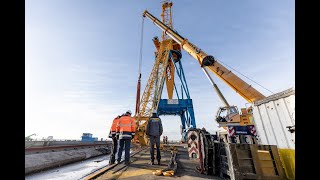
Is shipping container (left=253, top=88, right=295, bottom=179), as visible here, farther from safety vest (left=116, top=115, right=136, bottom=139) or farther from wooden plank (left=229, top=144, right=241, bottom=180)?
safety vest (left=116, top=115, right=136, bottom=139)

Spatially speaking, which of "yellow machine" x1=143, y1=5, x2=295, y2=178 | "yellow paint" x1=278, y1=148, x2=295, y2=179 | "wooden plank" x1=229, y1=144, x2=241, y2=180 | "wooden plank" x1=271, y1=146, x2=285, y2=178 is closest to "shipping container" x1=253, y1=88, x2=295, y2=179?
"yellow paint" x1=278, y1=148, x2=295, y2=179

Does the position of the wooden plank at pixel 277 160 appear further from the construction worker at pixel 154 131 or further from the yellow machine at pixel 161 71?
the yellow machine at pixel 161 71

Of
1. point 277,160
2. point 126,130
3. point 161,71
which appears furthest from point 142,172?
point 161,71

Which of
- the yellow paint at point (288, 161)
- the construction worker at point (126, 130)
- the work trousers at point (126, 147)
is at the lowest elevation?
the yellow paint at point (288, 161)

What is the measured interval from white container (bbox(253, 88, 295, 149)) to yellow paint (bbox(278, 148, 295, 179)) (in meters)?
0.10

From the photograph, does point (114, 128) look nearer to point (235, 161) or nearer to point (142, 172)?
point (142, 172)

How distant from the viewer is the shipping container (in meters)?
3.64

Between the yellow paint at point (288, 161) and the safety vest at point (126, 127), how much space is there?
404 cm

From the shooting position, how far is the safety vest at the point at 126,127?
18.8 ft

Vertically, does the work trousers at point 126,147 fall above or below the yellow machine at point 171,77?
below

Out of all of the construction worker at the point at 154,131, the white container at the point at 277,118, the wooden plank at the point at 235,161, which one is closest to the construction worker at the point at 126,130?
the construction worker at the point at 154,131

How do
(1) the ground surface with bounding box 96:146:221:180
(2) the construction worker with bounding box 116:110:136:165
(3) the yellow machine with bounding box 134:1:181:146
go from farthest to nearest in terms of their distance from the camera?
(3) the yellow machine with bounding box 134:1:181:146
(2) the construction worker with bounding box 116:110:136:165
(1) the ground surface with bounding box 96:146:221:180
